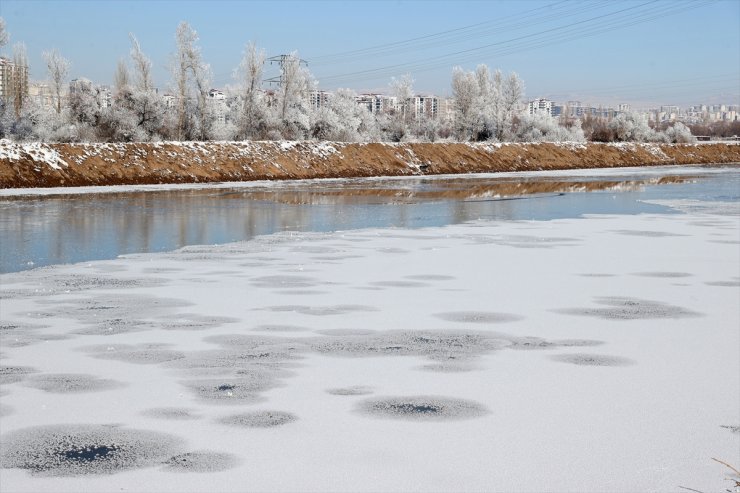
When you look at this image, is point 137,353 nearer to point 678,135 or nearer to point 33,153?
point 33,153

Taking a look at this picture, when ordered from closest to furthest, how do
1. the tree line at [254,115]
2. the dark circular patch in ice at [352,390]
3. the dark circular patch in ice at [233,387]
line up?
the dark circular patch in ice at [233,387] → the dark circular patch in ice at [352,390] → the tree line at [254,115]

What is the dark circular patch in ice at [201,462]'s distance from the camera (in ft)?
16.6

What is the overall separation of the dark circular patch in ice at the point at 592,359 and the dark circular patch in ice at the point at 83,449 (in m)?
3.66

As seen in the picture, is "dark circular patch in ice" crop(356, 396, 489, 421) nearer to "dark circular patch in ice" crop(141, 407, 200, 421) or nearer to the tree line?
"dark circular patch in ice" crop(141, 407, 200, 421)

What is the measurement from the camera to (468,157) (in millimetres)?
57781

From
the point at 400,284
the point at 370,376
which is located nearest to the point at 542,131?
the point at 400,284

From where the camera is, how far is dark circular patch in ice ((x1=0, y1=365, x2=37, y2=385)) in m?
6.98

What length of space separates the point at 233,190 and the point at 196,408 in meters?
27.5

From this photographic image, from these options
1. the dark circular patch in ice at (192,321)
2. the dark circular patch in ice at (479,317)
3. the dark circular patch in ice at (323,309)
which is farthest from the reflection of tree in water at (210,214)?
the dark circular patch in ice at (479,317)

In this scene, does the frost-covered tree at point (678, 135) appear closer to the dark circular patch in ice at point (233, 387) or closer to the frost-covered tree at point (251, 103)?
the frost-covered tree at point (251, 103)

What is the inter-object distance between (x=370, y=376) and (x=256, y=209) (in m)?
17.7

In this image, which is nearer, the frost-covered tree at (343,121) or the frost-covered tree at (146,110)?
the frost-covered tree at (146,110)

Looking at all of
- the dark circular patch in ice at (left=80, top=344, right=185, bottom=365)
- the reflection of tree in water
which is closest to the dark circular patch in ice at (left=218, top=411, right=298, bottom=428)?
the dark circular patch in ice at (left=80, top=344, right=185, bottom=365)

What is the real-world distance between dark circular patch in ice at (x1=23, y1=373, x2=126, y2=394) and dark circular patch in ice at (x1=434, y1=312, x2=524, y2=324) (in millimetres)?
3914
